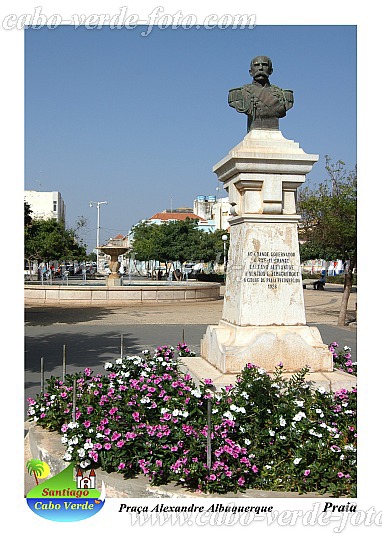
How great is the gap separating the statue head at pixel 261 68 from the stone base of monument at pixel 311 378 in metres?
3.27

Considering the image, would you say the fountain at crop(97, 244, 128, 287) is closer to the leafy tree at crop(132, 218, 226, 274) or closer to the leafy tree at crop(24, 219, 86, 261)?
the leafy tree at crop(132, 218, 226, 274)

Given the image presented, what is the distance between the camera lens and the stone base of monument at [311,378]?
5.79 meters

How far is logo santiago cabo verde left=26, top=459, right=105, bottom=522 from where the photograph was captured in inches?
152

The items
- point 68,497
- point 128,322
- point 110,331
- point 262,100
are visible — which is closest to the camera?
point 68,497

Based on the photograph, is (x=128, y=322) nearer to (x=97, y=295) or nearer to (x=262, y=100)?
(x=97, y=295)

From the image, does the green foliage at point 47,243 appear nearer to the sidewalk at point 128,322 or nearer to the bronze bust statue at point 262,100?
the sidewalk at point 128,322

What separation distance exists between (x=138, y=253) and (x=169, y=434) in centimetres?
5997

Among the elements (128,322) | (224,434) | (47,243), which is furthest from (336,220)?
(47,243)

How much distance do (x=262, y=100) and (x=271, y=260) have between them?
1812 mm

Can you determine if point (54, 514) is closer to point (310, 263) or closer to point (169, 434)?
point (169, 434)

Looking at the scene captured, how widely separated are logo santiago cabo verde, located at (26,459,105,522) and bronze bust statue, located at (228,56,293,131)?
412 cm

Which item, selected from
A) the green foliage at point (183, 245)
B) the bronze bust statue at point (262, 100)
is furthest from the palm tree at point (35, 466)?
the green foliage at point (183, 245)

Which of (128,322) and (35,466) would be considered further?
(128,322)

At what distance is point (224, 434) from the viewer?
14.4ft
